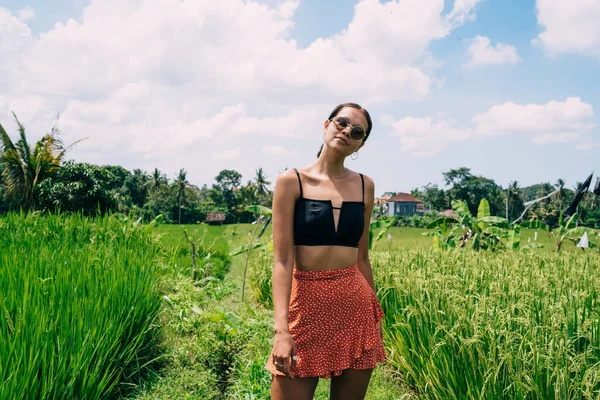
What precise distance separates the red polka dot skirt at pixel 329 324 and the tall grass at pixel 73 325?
53.1 inches

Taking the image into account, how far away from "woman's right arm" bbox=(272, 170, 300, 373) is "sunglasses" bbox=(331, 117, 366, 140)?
291 mm

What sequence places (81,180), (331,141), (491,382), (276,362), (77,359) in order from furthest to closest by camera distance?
(81,180) < (77,359) < (491,382) < (331,141) < (276,362)

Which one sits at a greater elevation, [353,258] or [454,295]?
[353,258]

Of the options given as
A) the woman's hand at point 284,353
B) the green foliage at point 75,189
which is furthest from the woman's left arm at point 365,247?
the green foliage at point 75,189

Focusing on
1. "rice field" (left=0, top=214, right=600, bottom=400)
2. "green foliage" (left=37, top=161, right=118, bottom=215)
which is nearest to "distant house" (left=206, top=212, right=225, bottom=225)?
"green foliage" (left=37, top=161, right=118, bottom=215)

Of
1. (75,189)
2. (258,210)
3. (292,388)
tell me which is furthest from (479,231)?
(75,189)

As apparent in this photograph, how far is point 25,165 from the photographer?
1962 centimetres

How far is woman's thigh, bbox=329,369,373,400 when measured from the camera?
191cm

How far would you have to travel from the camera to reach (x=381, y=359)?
202 centimetres

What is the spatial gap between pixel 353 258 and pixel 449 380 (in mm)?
1266

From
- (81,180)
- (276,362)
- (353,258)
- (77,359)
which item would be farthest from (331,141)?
(81,180)

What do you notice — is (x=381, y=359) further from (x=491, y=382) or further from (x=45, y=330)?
(x=45, y=330)

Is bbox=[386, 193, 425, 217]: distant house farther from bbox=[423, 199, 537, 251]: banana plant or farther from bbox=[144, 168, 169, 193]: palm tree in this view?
bbox=[423, 199, 537, 251]: banana plant

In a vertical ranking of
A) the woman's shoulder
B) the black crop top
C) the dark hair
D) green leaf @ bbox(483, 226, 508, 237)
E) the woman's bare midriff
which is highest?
the dark hair
